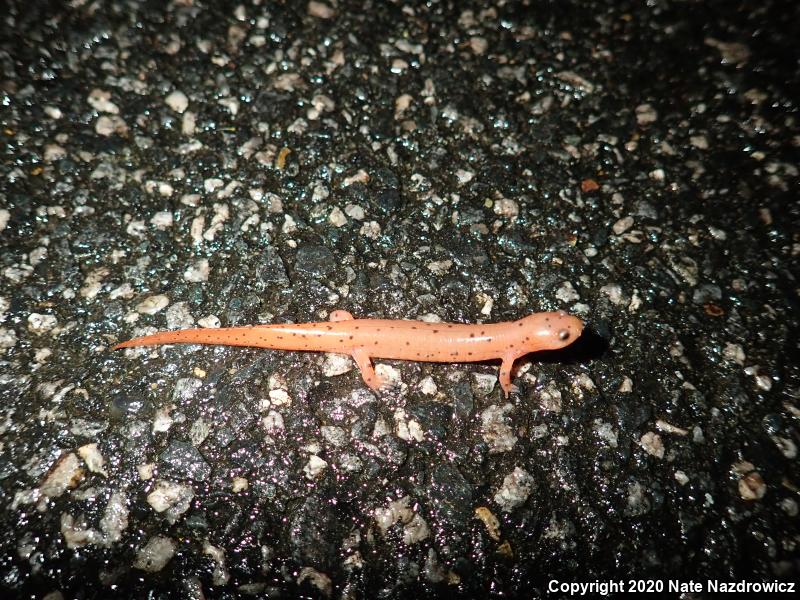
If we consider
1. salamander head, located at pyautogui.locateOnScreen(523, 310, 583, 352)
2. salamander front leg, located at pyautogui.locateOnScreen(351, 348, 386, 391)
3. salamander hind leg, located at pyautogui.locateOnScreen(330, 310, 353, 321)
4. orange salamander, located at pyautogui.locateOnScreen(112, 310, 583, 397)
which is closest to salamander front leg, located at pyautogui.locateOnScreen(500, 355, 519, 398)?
orange salamander, located at pyautogui.locateOnScreen(112, 310, 583, 397)

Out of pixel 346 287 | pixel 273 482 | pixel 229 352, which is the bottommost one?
pixel 273 482

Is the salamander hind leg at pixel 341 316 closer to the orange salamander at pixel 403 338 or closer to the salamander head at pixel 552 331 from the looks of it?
the orange salamander at pixel 403 338

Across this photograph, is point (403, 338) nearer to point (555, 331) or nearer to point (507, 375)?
point (507, 375)

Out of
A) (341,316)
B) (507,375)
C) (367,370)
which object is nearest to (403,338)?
(367,370)

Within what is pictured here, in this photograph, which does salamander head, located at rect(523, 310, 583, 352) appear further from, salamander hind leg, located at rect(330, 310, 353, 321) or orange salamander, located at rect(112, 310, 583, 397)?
salamander hind leg, located at rect(330, 310, 353, 321)

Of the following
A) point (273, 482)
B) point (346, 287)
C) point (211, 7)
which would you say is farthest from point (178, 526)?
point (211, 7)

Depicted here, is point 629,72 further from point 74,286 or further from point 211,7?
point 74,286

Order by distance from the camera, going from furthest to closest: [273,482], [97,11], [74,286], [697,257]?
[97,11] → [697,257] → [74,286] → [273,482]

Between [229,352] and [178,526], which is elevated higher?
[229,352]
